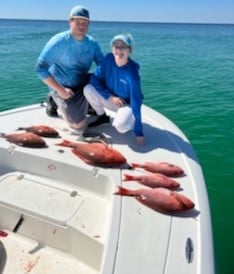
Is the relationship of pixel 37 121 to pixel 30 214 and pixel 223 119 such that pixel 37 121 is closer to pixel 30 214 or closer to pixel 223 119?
pixel 30 214

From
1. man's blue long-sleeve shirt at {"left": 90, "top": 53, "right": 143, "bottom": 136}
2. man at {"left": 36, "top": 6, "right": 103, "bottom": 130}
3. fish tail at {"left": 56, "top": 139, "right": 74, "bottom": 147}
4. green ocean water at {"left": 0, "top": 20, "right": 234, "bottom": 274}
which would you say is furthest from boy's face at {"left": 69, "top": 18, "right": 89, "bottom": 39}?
green ocean water at {"left": 0, "top": 20, "right": 234, "bottom": 274}

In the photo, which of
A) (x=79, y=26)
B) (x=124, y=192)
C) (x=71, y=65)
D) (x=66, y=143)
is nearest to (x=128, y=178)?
(x=124, y=192)

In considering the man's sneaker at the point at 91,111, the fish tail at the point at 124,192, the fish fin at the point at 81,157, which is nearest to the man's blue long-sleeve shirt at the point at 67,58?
the man's sneaker at the point at 91,111

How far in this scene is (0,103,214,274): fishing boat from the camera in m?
2.83

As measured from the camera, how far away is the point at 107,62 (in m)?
4.84

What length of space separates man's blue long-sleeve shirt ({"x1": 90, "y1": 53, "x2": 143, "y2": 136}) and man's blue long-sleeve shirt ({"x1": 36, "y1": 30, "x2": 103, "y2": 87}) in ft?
0.85

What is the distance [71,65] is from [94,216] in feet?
7.16

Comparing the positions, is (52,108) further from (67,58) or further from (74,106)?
(67,58)

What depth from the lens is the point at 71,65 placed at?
5.11 meters

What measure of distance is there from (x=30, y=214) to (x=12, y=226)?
0.29 m

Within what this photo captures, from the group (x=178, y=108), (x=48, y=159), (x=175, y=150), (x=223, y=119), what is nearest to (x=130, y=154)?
(x=175, y=150)

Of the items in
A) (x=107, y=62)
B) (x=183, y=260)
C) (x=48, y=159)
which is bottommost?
(x=183, y=260)

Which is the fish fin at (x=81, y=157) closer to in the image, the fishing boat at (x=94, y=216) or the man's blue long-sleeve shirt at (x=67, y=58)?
the fishing boat at (x=94, y=216)

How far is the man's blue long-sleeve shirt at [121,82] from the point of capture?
4613 millimetres
